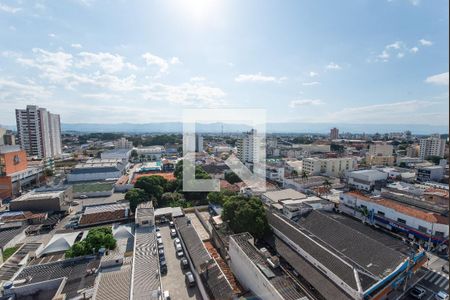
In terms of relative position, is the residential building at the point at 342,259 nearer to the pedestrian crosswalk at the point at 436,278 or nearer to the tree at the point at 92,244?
the pedestrian crosswalk at the point at 436,278

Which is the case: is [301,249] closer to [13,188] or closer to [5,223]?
[5,223]

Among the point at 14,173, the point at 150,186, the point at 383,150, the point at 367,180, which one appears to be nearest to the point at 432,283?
the point at 367,180

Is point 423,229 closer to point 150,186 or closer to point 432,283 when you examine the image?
point 432,283

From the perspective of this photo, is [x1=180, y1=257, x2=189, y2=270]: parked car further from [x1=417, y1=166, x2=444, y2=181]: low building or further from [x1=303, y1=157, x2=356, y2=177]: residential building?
[x1=417, y1=166, x2=444, y2=181]: low building

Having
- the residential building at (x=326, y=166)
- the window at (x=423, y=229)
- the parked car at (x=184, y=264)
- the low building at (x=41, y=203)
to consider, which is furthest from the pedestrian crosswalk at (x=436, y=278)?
the low building at (x=41, y=203)

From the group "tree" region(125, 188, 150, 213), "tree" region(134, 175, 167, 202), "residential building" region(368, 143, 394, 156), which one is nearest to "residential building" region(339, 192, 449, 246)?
"tree" region(134, 175, 167, 202)

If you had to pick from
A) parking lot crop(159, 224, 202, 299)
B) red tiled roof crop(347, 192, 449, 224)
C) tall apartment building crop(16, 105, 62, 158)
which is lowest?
parking lot crop(159, 224, 202, 299)
